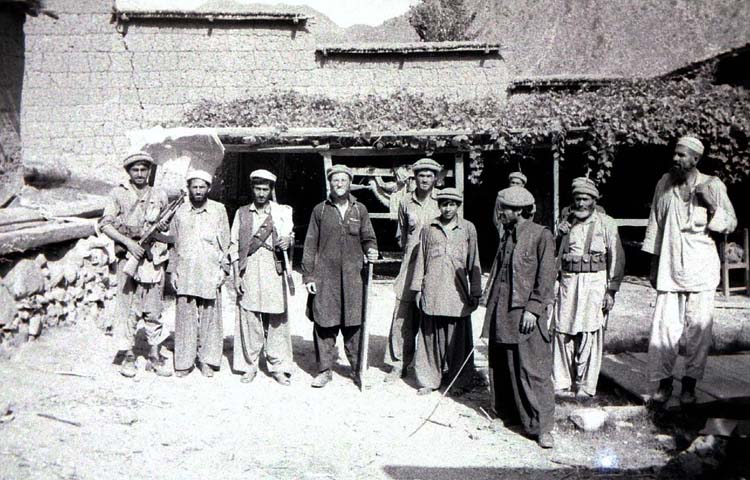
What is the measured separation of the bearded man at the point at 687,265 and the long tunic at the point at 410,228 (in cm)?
197

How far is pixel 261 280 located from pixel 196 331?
0.74 metres

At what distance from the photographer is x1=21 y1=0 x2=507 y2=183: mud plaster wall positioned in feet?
39.8

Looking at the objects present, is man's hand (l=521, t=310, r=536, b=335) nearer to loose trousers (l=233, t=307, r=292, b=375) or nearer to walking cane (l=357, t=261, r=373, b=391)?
walking cane (l=357, t=261, r=373, b=391)

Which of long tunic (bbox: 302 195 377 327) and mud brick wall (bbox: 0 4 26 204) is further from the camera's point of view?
mud brick wall (bbox: 0 4 26 204)

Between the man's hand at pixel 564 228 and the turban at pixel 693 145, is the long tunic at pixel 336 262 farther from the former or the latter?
the turban at pixel 693 145

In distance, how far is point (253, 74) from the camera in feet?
42.1

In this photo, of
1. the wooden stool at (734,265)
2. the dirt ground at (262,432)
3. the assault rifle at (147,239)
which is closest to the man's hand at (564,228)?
the dirt ground at (262,432)

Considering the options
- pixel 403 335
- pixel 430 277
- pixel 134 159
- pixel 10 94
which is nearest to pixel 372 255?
pixel 430 277

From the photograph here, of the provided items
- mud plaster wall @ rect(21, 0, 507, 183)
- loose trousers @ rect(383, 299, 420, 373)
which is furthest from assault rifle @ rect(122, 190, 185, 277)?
mud plaster wall @ rect(21, 0, 507, 183)

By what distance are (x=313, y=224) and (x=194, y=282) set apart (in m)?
1.13

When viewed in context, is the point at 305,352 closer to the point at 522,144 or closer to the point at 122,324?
the point at 122,324

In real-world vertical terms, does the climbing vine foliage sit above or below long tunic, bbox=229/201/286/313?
above

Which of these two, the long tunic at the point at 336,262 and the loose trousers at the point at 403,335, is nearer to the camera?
the long tunic at the point at 336,262

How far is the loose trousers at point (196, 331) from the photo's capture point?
5434mm
